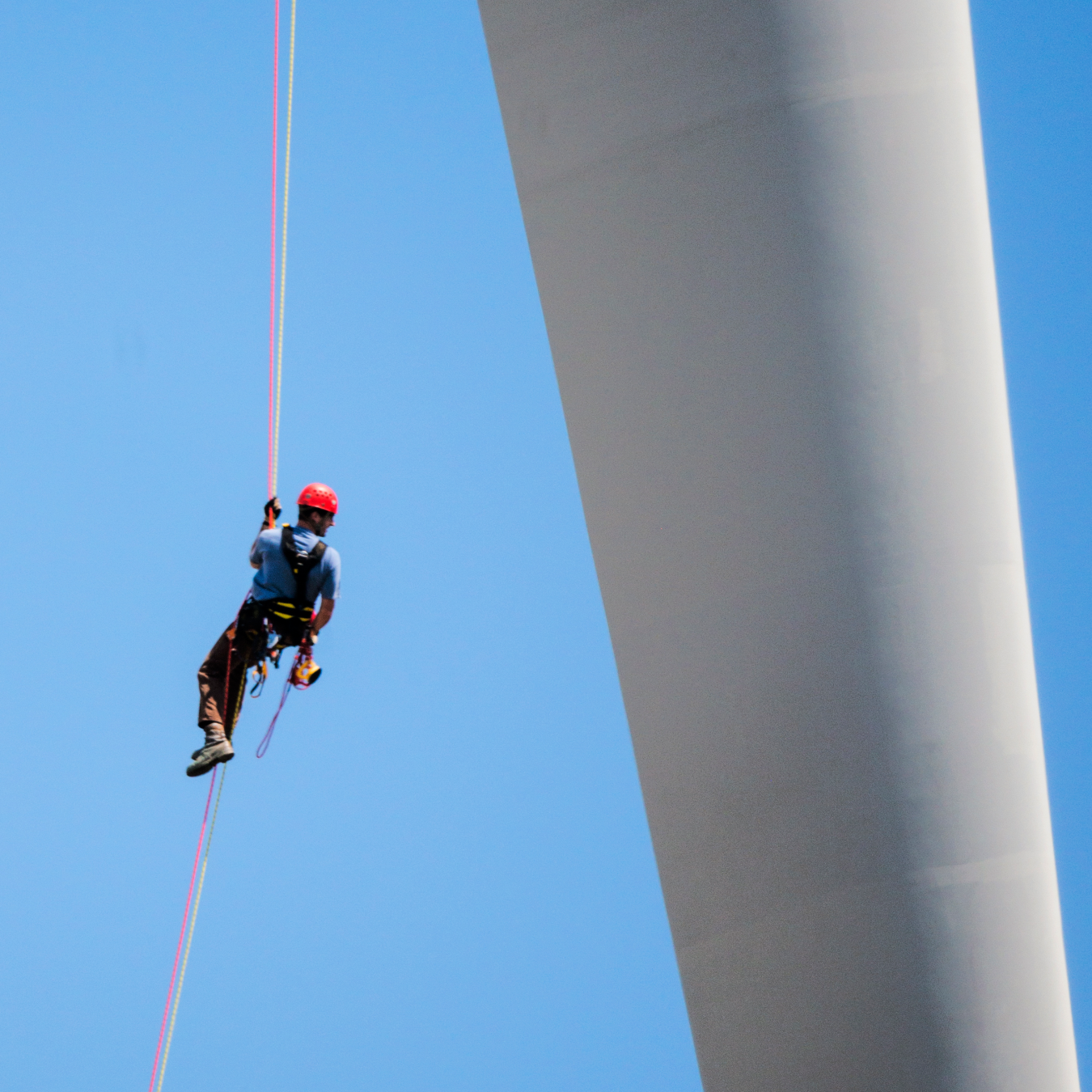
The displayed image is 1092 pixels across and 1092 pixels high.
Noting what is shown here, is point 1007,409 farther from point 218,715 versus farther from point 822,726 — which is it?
point 218,715

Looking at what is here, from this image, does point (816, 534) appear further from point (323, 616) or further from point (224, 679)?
point (224, 679)

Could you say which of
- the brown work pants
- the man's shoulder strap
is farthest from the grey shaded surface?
the brown work pants

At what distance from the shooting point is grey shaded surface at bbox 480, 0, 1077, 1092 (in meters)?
5.00

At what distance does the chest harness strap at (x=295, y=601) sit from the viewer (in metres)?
9.90

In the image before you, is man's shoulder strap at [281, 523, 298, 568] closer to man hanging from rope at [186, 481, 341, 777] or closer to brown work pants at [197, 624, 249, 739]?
man hanging from rope at [186, 481, 341, 777]

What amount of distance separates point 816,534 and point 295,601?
5627 millimetres

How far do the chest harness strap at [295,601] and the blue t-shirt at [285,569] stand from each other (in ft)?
0.07

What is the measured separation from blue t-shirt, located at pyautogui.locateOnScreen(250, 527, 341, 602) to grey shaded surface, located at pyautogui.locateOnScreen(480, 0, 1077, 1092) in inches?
195

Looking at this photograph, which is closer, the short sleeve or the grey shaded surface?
the grey shaded surface

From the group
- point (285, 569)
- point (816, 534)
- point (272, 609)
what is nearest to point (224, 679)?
point (272, 609)

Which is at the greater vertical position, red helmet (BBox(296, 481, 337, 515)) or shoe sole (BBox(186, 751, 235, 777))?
red helmet (BBox(296, 481, 337, 515))

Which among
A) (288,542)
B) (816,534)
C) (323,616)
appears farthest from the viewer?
(323,616)

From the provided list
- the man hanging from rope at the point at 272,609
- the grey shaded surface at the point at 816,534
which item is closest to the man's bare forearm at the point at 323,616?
the man hanging from rope at the point at 272,609

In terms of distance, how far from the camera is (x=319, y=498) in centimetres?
1008
